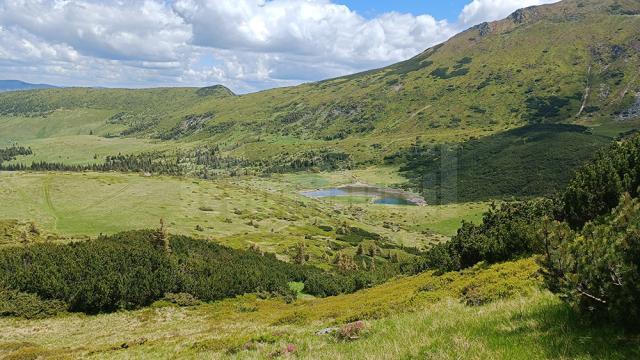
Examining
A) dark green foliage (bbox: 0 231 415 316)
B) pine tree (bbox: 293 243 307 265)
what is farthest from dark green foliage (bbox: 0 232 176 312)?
pine tree (bbox: 293 243 307 265)

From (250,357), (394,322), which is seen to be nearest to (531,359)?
(394,322)

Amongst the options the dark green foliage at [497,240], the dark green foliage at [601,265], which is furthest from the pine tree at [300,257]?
the dark green foliage at [601,265]

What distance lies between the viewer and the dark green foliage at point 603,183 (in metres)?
33.0

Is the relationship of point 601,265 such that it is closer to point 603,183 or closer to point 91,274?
point 603,183

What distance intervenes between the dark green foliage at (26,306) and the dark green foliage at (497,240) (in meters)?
59.5

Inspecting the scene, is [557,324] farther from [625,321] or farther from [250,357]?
[250,357]

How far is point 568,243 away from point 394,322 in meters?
8.47

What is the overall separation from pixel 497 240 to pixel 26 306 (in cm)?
7107

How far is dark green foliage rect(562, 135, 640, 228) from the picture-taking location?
33.0m

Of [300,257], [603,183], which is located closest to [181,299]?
[300,257]

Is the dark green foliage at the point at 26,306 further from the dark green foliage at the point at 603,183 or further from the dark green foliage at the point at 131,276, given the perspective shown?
the dark green foliage at the point at 603,183

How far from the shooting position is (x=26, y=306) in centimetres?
7494

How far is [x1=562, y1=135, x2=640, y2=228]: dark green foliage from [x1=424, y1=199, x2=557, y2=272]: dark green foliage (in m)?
3.67

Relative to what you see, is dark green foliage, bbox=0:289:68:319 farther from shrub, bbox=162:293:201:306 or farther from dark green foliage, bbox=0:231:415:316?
shrub, bbox=162:293:201:306
